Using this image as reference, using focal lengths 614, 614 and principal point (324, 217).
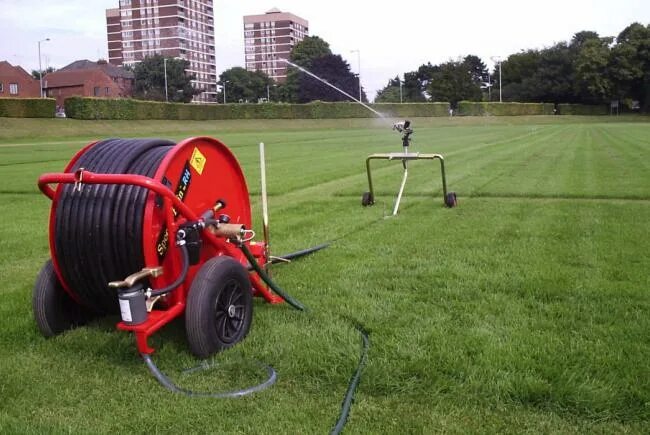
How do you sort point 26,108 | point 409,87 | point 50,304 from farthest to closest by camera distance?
point 409,87
point 26,108
point 50,304

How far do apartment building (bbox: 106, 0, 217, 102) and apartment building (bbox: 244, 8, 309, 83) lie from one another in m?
15.0

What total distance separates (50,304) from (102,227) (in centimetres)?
96

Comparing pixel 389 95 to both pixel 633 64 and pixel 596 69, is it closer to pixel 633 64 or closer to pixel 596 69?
pixel 596 69

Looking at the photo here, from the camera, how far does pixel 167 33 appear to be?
179 metres

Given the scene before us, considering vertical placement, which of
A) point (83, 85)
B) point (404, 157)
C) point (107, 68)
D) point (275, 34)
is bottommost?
point (404, 157)

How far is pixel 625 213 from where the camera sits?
970 cm

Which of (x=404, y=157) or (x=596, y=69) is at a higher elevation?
(x=596, y=69)

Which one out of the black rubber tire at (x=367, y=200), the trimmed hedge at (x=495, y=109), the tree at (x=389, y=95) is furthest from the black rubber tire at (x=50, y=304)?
the tree at (x=389, y=95)

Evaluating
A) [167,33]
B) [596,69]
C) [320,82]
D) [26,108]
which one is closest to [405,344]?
[26,108]

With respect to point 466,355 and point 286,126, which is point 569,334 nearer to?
point 466,355

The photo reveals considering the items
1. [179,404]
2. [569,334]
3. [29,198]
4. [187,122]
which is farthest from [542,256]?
[187,122]

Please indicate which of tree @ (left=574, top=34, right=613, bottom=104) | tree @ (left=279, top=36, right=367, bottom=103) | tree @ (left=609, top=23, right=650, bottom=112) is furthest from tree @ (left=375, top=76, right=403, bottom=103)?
tree @ (left=609, top=23, right=650, bottom=112)

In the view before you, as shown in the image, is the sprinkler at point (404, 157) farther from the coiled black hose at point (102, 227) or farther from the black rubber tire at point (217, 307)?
the coiled black hose at point (102, 227)

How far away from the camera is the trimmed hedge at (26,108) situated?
5206 centimetres
